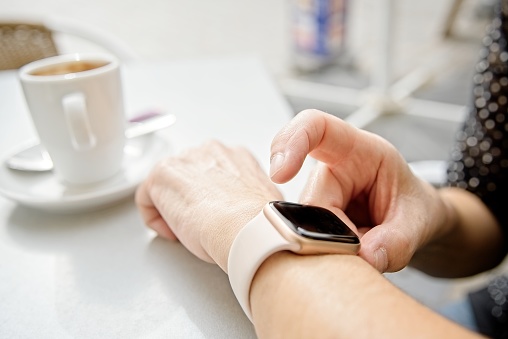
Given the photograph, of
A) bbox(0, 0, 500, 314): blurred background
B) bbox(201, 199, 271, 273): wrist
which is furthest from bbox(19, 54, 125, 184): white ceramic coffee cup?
bbox(0, 0, 500, 314): blurred background

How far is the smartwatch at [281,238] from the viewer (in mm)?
280

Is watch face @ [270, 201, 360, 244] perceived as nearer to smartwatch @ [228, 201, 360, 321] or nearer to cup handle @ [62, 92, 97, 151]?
smartwatch @ [228, 201, 360, 321]

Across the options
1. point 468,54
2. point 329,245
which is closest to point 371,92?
point 468,54

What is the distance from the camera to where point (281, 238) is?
0.28 meters

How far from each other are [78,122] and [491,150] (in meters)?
0.52

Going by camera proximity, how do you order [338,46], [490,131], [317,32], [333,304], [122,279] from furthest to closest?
1. [338,46]
2. [317,32]
3. [490,131]
4. [122,279]
5. [333,304]

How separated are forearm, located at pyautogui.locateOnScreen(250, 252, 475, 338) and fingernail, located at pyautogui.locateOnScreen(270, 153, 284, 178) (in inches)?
2.3

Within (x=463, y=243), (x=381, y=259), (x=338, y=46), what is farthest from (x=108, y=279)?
(x=338, y=46)

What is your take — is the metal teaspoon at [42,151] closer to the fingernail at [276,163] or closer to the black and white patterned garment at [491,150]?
the fingernail at [276,163]

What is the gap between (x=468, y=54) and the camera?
8.77 ft

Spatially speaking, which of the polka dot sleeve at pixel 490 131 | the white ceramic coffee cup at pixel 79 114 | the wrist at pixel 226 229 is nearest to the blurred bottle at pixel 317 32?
the polka dot sleeve at pixel 490 131

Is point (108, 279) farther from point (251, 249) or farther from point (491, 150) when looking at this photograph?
point (491, 150)

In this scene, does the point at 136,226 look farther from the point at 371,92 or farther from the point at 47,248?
the point at 371,92

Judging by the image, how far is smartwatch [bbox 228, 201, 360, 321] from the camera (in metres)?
0.28
